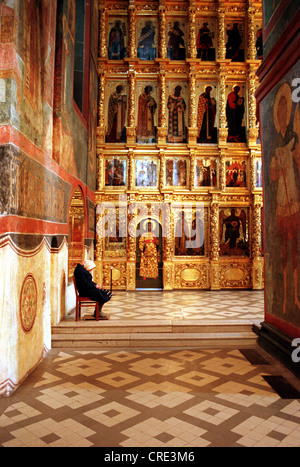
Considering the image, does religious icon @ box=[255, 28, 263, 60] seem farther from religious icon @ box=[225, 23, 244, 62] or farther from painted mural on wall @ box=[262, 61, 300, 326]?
painted mural on wall @ box=[262, 61, 300, 326]

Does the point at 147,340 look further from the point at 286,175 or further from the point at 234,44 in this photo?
the point at 234,44

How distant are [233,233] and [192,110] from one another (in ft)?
16.7

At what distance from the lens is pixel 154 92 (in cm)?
1441

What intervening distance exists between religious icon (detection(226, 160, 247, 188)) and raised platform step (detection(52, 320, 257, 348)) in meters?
7.96

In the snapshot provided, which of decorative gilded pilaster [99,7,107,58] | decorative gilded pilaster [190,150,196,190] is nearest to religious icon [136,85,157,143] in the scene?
decorative gilded pilaster [190,150,196,190]

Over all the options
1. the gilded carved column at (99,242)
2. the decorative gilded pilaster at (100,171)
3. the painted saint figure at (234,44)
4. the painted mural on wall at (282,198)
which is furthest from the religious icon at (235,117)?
the painted mural on wall at (282,198)

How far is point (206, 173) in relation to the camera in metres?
14.1

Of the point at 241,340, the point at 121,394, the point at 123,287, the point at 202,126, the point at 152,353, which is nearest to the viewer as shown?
the point at 121,394

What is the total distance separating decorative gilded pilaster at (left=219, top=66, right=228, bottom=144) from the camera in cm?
1405

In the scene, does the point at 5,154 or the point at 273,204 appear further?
the point at 273,204

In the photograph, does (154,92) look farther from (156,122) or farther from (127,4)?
(127,4)

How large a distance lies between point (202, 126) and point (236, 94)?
2046 mm
